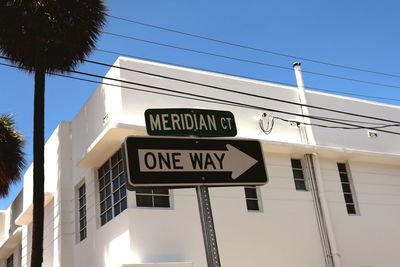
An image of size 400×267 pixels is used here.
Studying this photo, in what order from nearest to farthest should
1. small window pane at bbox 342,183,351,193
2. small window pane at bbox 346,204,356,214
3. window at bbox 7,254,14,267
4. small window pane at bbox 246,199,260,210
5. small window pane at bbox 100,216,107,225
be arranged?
small window pane at bbox 100,216,107,225
small window pane at bbox 246,199,260,210
small window pane at bbox 346,204,356,214
small window pane at bbox 342,183,351,193
window at bbox 7,254,14,267

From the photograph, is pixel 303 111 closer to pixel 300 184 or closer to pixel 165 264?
pixel 300 184

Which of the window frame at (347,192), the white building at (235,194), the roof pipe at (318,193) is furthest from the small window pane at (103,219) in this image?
the window frame at (347,192)

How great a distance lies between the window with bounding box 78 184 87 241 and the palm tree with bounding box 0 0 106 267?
11.7ft

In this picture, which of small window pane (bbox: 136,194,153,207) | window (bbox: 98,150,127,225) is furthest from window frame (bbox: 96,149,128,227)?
small window pane (bbox: 136,194,153,207)

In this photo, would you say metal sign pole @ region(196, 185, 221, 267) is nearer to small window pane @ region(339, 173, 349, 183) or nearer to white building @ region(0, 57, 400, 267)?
white building @ region(0, 57, 400, 267)

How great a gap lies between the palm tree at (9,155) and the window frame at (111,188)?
424 cm

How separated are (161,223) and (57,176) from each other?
535 cm

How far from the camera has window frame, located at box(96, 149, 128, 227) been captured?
1397 centimetres

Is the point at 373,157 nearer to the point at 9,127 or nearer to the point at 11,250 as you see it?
the point at 9,127

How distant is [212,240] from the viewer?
3.63 m

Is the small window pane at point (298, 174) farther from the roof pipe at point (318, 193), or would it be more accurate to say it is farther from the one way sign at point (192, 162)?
the one way sign at point (192, 162)

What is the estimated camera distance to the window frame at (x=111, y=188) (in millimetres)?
13969

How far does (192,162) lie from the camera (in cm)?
387

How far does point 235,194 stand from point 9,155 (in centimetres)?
793
